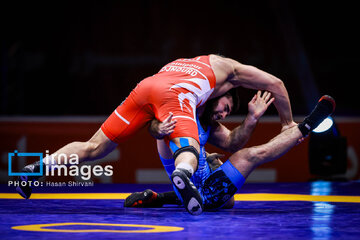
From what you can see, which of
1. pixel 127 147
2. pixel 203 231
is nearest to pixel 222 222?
pixel 203 231

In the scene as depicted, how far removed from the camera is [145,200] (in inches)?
157

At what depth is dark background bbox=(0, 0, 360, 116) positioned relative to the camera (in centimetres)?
1005

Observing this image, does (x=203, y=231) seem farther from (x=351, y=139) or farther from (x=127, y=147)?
(x=351, y=139)

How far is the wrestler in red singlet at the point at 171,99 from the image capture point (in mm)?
3660

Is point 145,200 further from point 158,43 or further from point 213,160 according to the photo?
point 158,43

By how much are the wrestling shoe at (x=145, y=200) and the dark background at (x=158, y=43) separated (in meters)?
5.73

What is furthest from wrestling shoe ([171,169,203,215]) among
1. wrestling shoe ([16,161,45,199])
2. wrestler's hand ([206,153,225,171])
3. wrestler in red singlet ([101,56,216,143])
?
wrestling shoe ([16,161,45,199])

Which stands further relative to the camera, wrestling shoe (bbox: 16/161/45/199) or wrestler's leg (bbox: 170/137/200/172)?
wrestling shoe (bbox: 16/161/45/199)

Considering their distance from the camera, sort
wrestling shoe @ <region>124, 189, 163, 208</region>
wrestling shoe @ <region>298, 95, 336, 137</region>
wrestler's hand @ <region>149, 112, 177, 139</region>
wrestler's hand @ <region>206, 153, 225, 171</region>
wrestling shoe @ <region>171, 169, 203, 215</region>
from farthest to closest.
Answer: wrestler's hand @ <region>206, 153, 225, 171</region>, wrestling shoe @ <region>124, 189, 163, 208</region>, wrestling shoe @ <region>298, 95, 336, 137</region>, wrestler's hand @ <region>149, 112, 177, 139</region>, wrestling shoe @ <region>171, 169, 203, 215</region>

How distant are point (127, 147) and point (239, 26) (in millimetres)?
4833

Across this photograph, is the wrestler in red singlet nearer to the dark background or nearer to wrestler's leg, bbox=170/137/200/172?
wrestler's leg, bbox=170/137/200/172

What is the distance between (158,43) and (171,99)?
699 cm

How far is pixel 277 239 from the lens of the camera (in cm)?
269

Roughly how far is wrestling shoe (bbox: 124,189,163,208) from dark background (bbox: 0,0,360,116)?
5.73 metres
